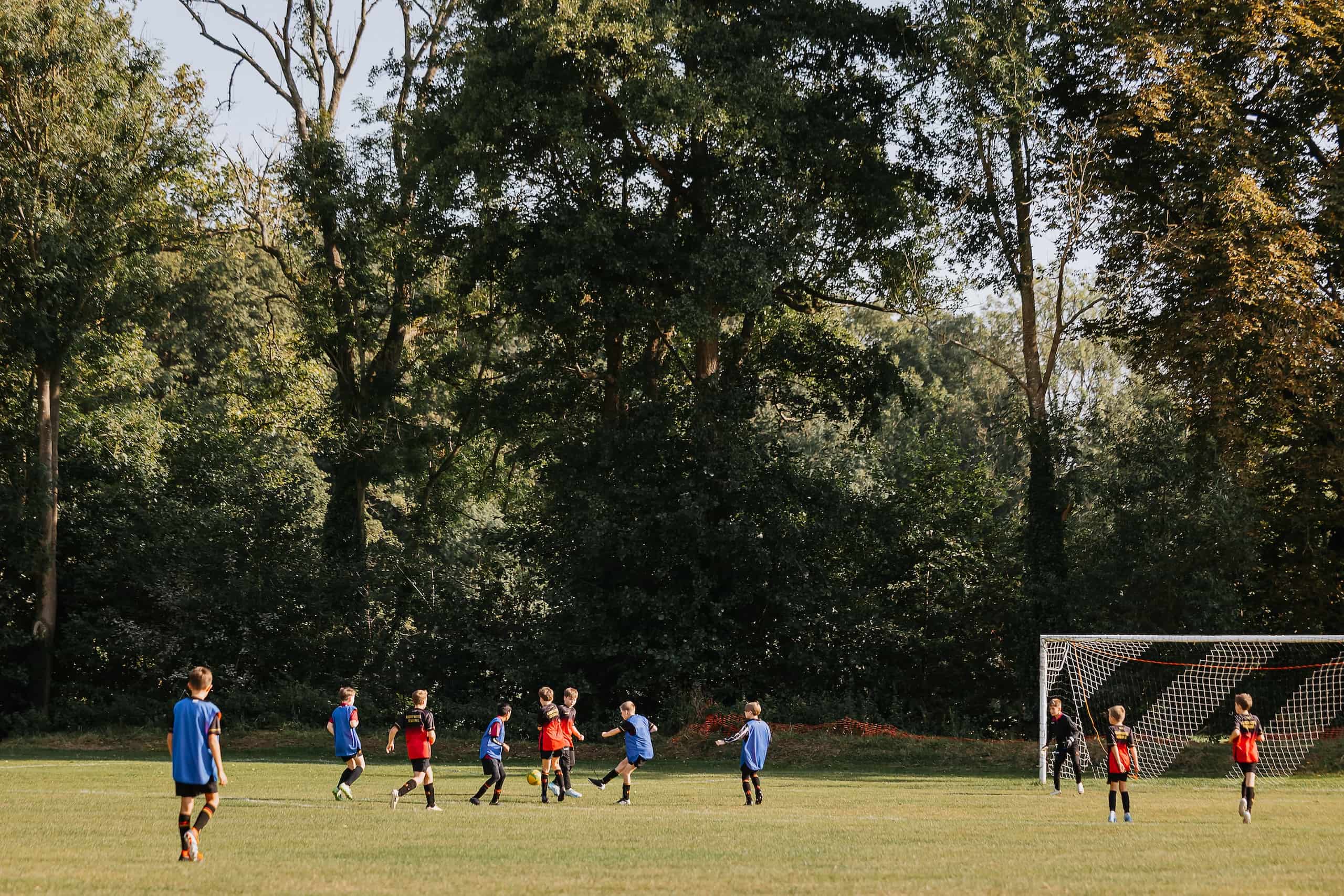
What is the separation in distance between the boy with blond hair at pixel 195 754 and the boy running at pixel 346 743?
611cm

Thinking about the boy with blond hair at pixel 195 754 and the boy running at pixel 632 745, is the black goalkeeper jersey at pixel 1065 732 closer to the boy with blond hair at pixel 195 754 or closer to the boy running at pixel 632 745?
the boy running at pixel 632 745

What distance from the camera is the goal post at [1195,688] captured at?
93.0 ft

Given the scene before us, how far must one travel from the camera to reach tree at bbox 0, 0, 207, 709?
35156 millimetres

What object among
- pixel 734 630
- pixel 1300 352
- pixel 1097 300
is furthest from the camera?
pixel 734 630

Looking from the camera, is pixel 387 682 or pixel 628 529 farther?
pixel 387 682

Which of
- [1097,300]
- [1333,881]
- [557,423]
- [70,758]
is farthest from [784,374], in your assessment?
[1333,881]

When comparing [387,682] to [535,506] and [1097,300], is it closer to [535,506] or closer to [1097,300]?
[535,506]

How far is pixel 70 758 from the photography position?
29.2 metres

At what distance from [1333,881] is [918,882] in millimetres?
3131

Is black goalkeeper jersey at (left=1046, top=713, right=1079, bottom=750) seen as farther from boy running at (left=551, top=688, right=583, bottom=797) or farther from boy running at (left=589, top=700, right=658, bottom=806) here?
boy running at (left=551, top=688, right=583, bottom=797)

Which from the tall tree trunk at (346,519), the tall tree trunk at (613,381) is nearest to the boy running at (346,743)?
the tall tree trunk at (613,381)

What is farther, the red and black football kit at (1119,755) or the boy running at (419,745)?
the boy running at (419,745)

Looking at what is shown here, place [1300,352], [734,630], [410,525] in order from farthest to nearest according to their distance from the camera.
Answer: [410,525]
[734,630]
[1300,352]

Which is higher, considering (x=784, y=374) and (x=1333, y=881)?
(x=784, y=374)
